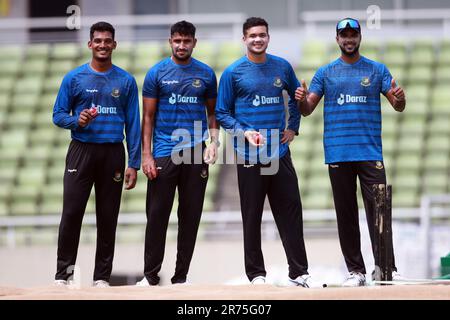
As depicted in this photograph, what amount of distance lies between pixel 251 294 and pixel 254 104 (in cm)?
198

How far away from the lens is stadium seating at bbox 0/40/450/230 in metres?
16.4

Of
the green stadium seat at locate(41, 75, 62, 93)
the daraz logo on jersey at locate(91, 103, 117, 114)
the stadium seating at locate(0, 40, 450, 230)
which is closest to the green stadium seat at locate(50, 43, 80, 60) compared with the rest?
the stadium seating at locate(0, 40, 450, 230)

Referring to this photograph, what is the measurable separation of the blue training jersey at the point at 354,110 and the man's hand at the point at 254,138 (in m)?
0.58

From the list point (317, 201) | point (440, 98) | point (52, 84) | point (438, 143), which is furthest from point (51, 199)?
point (440, 98)

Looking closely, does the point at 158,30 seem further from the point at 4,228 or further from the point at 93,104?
the point at 93,104

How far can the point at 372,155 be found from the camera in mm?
9289

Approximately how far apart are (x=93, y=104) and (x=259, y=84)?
1.32 m

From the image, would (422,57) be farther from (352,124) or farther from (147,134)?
(147,134)

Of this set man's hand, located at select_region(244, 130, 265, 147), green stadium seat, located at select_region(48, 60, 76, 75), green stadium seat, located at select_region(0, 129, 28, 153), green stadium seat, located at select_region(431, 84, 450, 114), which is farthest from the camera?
green stadium seat, located at select_region(48, 60, 76, 75)

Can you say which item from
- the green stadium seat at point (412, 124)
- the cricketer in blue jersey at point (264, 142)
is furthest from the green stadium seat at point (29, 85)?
the cricketer in blue jersey at point (264, 142)

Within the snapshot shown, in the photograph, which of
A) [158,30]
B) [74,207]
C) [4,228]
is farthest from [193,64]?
[158,30]

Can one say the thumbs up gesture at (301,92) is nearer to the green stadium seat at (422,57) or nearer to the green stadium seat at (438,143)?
the green stadium seat at (438,143)

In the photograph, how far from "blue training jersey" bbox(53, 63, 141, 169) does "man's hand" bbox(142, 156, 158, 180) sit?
119 mm

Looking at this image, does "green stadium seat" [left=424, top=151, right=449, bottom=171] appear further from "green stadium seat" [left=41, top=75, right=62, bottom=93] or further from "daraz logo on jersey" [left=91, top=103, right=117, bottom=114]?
Result: "daraz logo on jersey" [left=91, top=103, right=117, bottom=114]
